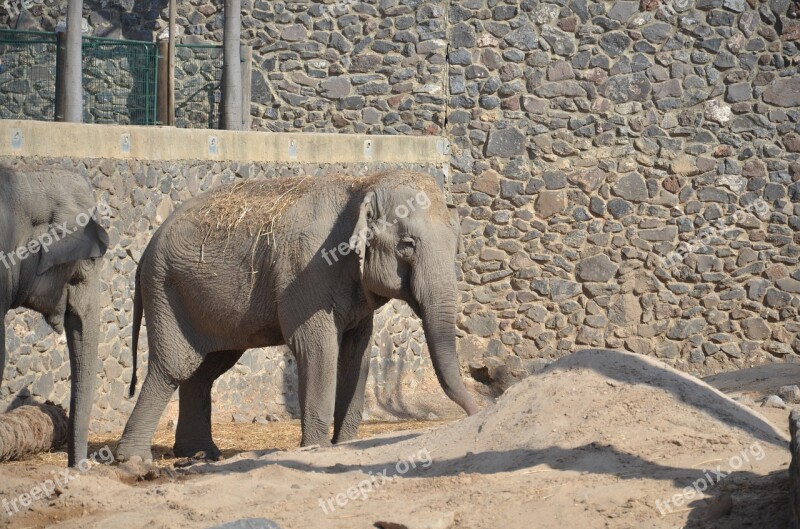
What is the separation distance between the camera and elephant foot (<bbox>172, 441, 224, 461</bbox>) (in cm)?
1022

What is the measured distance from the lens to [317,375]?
898cm

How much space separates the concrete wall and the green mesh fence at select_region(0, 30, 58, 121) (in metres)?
3.95

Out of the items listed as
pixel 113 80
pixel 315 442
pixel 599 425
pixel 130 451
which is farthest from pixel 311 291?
pixel 113 80

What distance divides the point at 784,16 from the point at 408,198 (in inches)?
306

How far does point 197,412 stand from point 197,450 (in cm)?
31

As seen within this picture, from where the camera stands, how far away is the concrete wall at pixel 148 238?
11414mm

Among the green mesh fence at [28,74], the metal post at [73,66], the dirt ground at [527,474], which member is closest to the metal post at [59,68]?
the green mesh fence at [28,74]

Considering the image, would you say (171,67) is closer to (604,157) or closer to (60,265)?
(604,157)

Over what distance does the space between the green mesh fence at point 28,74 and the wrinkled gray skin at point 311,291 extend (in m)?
6.79

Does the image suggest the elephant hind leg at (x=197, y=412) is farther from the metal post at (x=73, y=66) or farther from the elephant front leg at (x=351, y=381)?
the metal post at (x=73, y=66)

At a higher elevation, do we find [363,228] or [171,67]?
[171,67]

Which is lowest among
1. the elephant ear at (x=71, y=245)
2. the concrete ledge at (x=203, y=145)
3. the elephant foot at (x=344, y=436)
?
the elephant foot at (x=344, y=436)

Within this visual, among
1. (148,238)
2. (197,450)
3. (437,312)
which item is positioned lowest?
(197,450)

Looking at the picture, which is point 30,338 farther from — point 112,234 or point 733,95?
point 733,95
